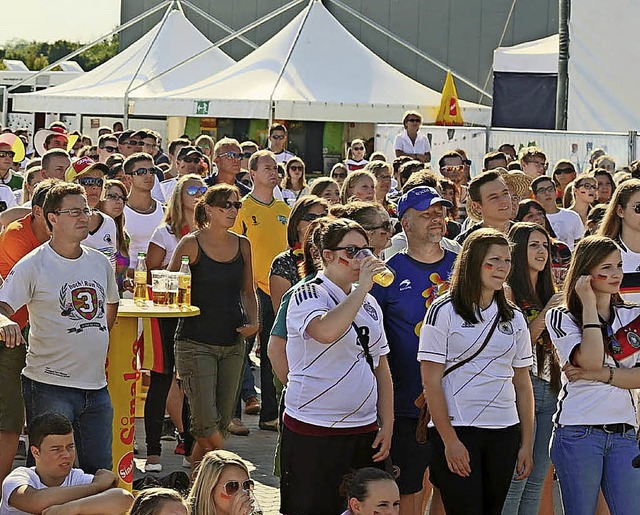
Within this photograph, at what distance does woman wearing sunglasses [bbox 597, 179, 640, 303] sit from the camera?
6.62 m

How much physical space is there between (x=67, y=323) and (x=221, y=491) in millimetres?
1494

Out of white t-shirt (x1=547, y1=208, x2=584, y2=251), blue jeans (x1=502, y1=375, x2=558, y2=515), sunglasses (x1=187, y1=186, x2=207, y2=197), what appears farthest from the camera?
white t-shirt (x1=547, y1=208, x2=584, y2=251)

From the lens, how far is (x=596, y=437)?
552cm

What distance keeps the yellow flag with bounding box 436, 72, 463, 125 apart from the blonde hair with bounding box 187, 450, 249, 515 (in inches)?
675

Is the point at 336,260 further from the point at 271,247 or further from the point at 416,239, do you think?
the point at 271,247

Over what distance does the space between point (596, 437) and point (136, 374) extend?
2.78m

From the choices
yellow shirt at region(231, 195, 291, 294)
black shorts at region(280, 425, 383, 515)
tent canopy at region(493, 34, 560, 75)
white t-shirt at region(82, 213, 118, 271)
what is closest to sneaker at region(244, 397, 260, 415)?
yellow shirt at region(231, 195, 291, 294)

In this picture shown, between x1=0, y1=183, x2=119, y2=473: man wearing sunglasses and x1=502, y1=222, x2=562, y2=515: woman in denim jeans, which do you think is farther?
x1=502, y1=222, x2=562, y2=515: woman in denim jeans

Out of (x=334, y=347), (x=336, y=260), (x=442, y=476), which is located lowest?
(x=442, y=476)

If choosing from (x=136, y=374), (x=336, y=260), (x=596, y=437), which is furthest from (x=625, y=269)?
(x=136, y=374)

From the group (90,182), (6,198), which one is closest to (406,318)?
(90,182)

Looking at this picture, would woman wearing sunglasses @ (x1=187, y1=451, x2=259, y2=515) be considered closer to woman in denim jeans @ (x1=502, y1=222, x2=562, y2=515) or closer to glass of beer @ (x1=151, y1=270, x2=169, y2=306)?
woman in denim jeans @ (x1=502, y1=222, x2=562, y2=515)

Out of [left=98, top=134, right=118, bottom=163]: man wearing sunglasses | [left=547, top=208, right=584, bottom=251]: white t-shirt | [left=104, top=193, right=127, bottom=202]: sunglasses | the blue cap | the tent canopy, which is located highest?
the tent canopy

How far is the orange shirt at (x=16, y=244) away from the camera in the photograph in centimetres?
669
